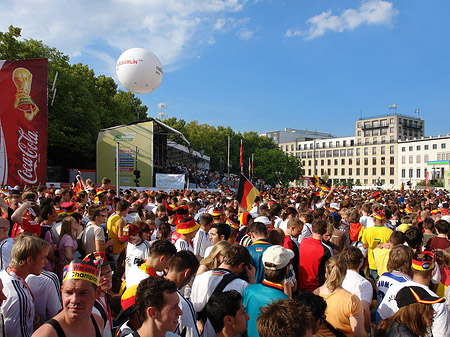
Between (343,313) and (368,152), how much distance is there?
4253 inches

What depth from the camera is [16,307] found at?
2799mm

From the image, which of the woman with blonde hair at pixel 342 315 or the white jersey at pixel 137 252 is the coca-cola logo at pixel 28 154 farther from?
the woman with blonde hair at pixel 342 315

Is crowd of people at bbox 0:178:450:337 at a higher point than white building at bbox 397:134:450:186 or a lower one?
lower

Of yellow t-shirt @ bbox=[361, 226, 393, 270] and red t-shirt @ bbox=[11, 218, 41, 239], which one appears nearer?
red t-shirt @ bbox=[11, 218, 41, 239]

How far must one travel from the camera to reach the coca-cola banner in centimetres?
1631

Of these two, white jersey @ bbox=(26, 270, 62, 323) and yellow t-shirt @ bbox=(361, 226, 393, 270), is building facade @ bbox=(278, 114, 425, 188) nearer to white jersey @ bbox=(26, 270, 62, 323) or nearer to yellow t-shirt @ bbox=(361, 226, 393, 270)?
yellow t-shirt @ bbox=(361, 226, 393, 270)

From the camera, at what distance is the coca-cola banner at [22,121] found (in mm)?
16312

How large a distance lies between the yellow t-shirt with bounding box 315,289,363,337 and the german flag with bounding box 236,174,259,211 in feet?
17.2

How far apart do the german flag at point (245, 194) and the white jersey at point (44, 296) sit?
5.43 metres

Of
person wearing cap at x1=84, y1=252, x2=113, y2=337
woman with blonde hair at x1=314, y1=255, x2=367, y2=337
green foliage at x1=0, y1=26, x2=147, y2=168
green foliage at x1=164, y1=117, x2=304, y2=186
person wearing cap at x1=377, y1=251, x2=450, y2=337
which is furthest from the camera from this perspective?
green foliage at x1=164, y1=117, x2=304, y2=186

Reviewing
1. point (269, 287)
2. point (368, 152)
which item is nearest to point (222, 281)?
point (269, 287)

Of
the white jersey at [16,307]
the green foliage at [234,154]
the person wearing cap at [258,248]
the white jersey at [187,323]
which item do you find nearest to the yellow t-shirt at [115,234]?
the person wearing cap at [258,248]

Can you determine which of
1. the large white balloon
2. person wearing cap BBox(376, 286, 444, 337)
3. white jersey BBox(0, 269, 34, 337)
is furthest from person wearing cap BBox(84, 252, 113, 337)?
the large white balloon

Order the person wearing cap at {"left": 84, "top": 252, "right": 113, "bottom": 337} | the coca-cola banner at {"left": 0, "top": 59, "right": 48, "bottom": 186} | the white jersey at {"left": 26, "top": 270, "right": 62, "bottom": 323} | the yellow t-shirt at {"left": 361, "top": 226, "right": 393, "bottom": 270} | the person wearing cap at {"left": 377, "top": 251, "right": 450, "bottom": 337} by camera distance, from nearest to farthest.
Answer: the person wearing cap at {"left": 84, "top": 252, "right": 113, "bottom": 337}
the white jersey at {"left": 26, "top": 270, "right": 62, "bottom": 323}
the person wearing cap at {"left": 377, "top": 251, "right": 450, "bottom": 337}
the yellow t-shirt at {"left": 361, "top": 226, "right": 393, "bottom": 270}
the coca-cola banner at {"left": 0, "top": 59, "right": 48, "bottom": 186}
